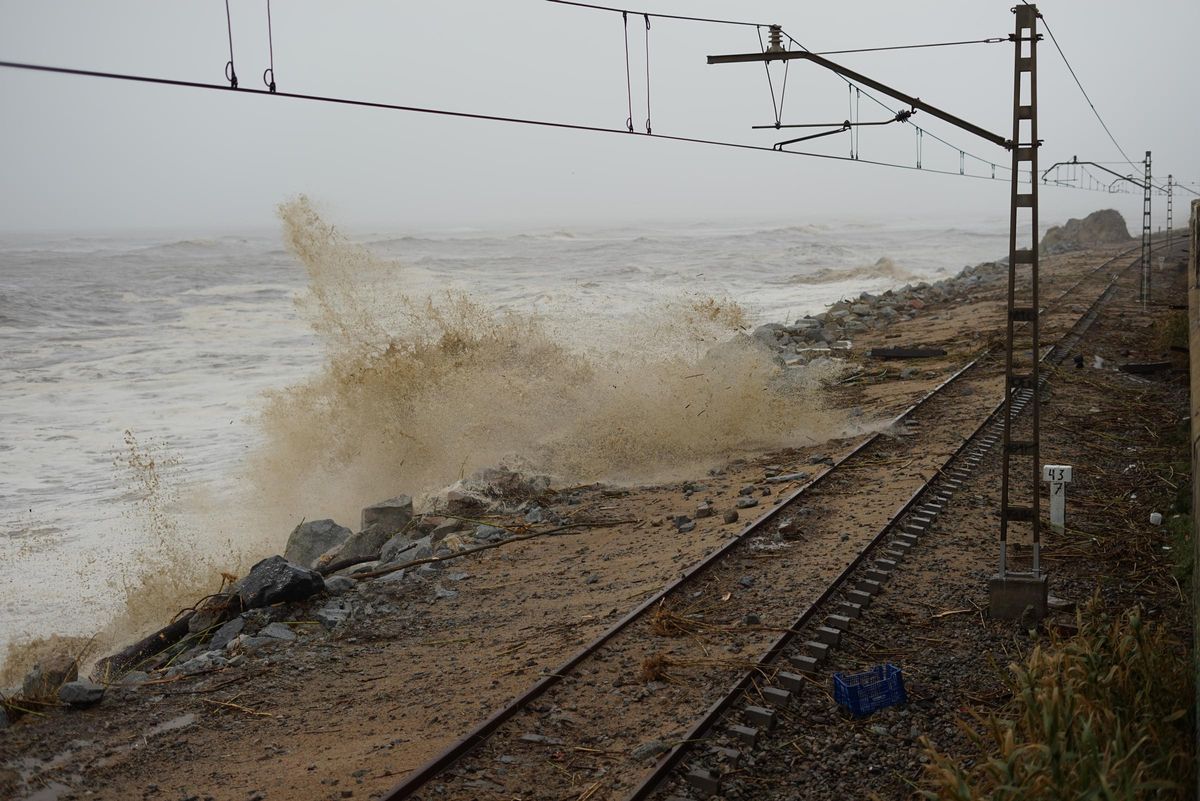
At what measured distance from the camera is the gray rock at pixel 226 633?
8.70m

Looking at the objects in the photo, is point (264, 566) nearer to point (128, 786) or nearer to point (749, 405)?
point (128, 786)

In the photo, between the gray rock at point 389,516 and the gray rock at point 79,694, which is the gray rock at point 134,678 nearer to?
the gray rock at point 79,694

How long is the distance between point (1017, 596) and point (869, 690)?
2.01m

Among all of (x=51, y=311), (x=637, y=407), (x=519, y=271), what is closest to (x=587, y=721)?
(x=637, y=407)

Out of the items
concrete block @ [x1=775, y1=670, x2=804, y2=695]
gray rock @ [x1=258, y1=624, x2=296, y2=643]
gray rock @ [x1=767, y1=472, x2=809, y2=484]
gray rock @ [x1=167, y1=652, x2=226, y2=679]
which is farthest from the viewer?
gray rock @ [x1=767, y1=472, x2=809, y2=484]

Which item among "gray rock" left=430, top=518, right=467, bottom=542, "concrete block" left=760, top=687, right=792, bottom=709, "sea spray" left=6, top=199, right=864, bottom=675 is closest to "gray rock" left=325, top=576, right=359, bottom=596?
"gray rock" left=430, top=518, right=467, bottom=542

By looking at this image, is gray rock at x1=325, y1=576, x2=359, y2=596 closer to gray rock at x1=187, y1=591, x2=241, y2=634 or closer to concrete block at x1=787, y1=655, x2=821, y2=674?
gray rock at x1=187, y1=591, x2=241, y2=634

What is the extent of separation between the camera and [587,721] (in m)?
6.39

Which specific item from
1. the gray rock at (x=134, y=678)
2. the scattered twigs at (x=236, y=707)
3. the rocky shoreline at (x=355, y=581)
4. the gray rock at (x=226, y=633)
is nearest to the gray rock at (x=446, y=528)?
the rocky shoreline at (x=355, y=581)

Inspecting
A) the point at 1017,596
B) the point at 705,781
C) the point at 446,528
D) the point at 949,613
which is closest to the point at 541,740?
the point at 705,781

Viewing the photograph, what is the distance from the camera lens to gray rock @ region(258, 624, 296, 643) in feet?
28.2

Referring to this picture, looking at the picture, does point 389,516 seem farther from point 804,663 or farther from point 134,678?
point 804,663

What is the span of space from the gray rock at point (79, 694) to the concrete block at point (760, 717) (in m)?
4.80

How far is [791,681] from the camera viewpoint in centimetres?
665
